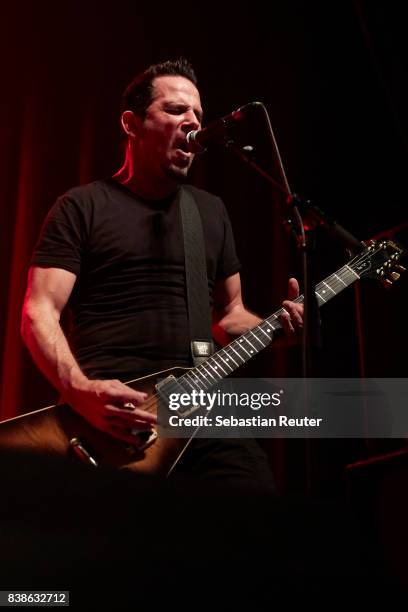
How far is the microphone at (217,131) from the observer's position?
5.57ft

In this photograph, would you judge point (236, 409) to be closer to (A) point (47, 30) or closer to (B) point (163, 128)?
(B) point (163, 128)

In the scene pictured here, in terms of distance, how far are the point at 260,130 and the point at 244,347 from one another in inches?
65.7

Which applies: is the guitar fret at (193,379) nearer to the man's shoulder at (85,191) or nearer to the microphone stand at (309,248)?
the microphone stand at (309,248)

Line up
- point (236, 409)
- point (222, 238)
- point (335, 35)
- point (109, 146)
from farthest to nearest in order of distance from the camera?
point (335, 35)
point (109, 146)
point (222, 238)
point (236, 409)

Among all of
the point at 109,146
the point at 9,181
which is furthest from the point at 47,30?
the point at 9,181

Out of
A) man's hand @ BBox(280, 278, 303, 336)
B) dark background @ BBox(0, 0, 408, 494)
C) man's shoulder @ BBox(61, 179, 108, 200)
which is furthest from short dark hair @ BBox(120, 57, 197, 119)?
man's hand @ BBox(280, 278, 303, 336)

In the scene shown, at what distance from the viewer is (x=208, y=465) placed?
188 centimetres

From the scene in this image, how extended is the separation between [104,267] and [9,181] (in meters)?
1.01

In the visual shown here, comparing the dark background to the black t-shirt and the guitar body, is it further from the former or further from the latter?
the guitar body

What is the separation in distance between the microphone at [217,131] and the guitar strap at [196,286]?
1.28 feet

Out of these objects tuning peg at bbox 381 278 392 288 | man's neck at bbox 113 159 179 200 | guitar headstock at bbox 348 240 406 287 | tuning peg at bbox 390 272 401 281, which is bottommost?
tuning peg at bbox 381 278 392 288

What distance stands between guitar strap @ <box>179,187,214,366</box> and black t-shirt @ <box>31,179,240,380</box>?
20mm

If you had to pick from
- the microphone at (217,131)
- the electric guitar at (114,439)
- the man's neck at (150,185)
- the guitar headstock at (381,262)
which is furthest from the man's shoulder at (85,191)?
the guitar headstock at (381,262)

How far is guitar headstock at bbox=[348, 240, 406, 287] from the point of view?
2303 mm
